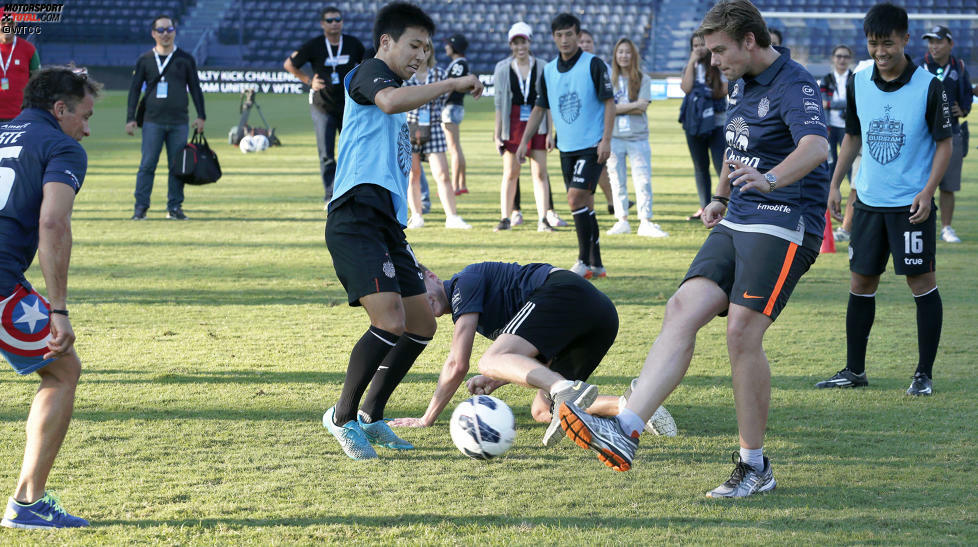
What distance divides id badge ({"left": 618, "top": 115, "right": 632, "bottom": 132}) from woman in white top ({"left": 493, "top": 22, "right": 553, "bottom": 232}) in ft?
2.62

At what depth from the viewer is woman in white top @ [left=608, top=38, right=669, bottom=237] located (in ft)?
37.7

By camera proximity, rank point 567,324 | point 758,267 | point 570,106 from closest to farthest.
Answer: point 758,267, point 567,324, point 570,106

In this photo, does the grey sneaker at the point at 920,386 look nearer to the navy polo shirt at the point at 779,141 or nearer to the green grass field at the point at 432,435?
the green grass field at the point at 432,435

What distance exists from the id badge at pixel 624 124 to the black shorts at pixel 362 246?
24.3 feet

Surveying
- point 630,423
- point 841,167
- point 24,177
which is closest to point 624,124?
point 841,167

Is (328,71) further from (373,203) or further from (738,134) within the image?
(738,134)

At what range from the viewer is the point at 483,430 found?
4414 mm

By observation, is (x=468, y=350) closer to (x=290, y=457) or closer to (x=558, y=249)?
(x=290, y=457)

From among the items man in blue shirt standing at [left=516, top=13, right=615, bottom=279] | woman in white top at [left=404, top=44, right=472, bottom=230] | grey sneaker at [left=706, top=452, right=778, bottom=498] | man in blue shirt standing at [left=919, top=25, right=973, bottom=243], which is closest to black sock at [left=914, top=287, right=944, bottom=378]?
grey sneaker at [left=706, top=452, right=778, bottom=498]

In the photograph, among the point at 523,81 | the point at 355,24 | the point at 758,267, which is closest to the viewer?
the point at 758,267

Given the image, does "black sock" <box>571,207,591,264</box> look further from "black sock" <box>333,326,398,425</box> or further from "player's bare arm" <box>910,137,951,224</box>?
"black sock" <box>333,326,398,425</box>

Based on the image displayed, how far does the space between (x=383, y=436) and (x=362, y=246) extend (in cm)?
89

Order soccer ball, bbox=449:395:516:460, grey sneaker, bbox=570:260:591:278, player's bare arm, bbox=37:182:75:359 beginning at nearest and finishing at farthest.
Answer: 1. player's bare arm, bbox=37:182:75:359
2. soccer ball, bbox=449:395:516:460
3. grey sneaker, bbox=570:260:591:278
